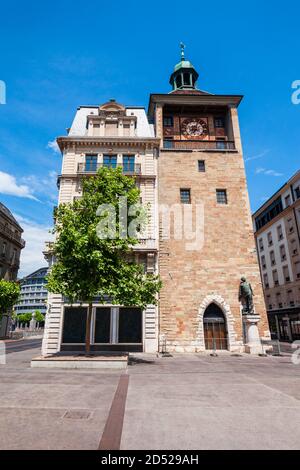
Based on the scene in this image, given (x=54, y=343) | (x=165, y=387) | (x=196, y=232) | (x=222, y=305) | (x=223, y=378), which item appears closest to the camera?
(x=165, y=387)

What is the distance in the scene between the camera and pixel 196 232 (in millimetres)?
23516

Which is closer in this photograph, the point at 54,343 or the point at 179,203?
the point at 54,343

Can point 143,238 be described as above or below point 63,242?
above

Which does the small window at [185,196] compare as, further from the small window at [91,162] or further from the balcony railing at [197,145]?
the small window at [91,162]

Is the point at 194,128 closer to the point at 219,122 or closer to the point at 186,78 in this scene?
the point at 219,122

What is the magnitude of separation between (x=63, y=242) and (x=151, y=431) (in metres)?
11.1

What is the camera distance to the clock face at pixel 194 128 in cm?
2808

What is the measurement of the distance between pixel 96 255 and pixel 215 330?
12.9 metres

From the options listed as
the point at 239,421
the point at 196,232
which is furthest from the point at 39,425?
the point at 196,232

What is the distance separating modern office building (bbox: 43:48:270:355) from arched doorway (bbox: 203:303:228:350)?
0.08 meters

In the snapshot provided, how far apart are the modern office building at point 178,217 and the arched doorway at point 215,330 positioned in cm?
8

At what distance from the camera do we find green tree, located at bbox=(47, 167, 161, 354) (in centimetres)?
1426

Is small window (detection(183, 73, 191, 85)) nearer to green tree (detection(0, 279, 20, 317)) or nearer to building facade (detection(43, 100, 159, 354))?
building facade (detection(43, 100, 159, 354))
